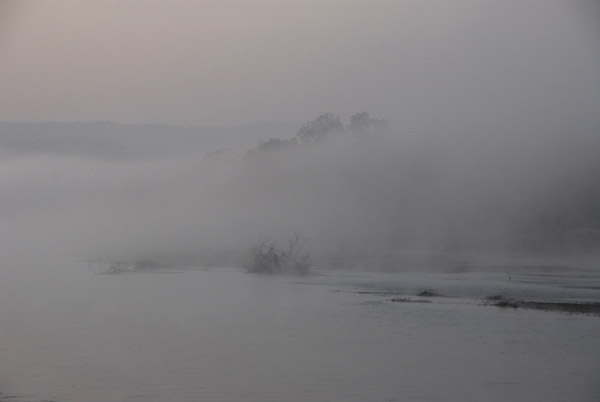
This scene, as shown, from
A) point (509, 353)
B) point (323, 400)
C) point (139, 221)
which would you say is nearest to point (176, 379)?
point (323, 400)

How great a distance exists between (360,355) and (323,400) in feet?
13.9

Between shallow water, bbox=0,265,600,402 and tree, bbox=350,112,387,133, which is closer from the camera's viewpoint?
shallow water, bbox=0,265,600,402


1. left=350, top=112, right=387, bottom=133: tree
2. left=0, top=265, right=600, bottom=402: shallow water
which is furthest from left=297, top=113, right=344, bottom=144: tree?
left=0, top=265, right=600, bottom=402: shallow water

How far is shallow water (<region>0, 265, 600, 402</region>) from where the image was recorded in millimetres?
15906

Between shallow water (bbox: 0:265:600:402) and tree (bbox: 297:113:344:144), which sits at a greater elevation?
tree (bbox: 297:113:344:144)

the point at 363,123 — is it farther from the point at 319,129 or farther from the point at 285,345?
the point at 285,345

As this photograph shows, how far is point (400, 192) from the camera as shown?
217 ft

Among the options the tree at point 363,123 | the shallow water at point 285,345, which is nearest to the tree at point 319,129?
the tree at point 363,123

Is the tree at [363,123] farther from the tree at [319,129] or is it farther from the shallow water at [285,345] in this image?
the shallow water at [285,345]

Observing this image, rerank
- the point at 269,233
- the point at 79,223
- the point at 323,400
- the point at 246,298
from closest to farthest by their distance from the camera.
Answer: the point at 323,400
the point at 246,298
the point at 269,233
the point at 79,223

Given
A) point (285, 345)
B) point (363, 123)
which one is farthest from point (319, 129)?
point (285, 345)

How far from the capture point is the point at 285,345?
802 inches

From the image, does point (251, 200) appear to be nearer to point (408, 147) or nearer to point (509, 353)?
point (408, 147)

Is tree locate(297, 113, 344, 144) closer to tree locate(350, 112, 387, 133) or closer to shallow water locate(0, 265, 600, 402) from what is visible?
tree locate(350, 112, 387, 133)
